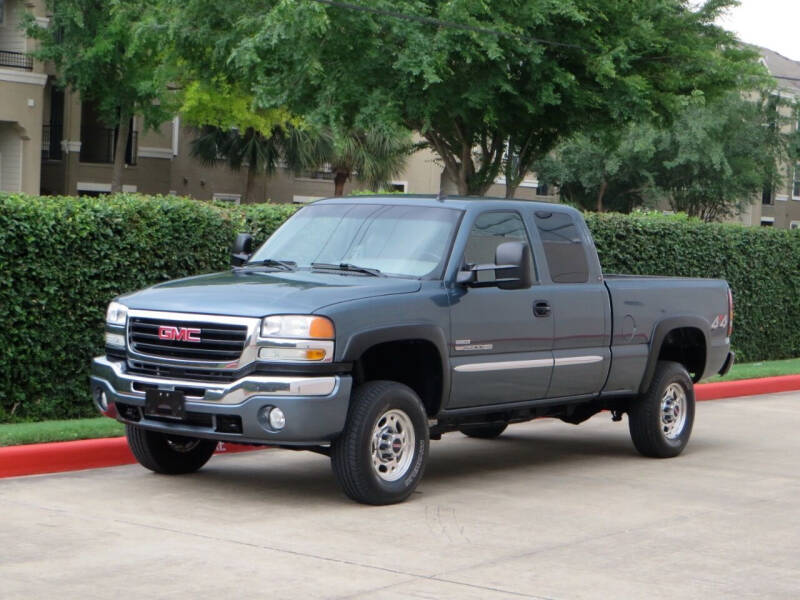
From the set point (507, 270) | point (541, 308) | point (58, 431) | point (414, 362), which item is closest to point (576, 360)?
point (541, 308)

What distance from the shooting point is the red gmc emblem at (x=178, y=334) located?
8438 millimetres

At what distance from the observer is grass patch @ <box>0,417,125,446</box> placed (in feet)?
32.8

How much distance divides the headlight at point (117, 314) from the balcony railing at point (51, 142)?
3111 cm

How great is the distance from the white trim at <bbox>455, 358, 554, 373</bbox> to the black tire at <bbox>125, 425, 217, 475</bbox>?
1960 millimetres

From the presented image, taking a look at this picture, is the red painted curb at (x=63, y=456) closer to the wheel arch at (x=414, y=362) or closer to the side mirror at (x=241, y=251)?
the side mirror at (x=241, y=251)

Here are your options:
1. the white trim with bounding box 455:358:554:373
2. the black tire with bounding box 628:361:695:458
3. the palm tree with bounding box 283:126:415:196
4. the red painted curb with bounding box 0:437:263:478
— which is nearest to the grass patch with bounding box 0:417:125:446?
the red painted curb with bounding box 0:437:263:478

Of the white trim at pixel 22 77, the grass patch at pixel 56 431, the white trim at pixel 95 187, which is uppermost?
the white trim at pixel 22 77

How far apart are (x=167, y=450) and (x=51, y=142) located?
3129 cm

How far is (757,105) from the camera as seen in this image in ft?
164

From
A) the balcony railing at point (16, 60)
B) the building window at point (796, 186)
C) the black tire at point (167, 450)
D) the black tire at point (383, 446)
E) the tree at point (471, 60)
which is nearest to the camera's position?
the black tire at point (383, 446)

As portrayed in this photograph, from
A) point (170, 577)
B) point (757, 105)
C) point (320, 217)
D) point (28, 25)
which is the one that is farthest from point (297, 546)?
point (757, 105)

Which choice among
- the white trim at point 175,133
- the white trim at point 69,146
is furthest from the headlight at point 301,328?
the white trim at point 175,133

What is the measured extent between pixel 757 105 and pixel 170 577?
154 feet

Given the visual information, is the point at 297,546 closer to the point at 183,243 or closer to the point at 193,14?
the point at 183,243
